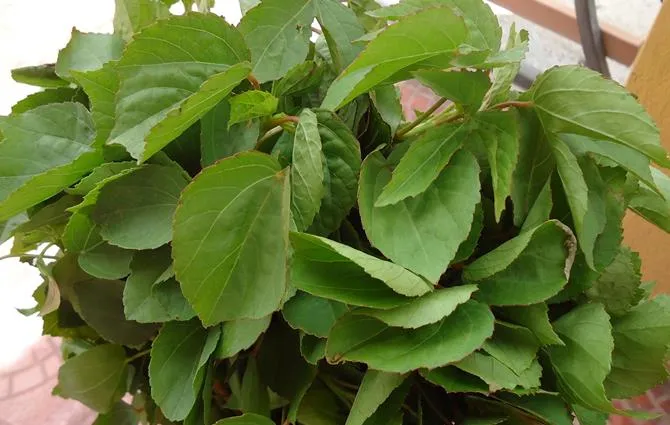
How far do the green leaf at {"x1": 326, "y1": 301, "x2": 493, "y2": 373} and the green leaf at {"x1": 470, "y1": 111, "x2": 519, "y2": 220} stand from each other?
30mm

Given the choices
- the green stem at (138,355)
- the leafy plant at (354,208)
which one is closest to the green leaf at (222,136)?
the leafy plant at (354,208)

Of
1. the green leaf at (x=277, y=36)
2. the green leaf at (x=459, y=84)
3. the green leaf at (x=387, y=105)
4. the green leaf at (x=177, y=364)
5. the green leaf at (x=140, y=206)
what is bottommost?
the green leaf at (x=177, y=364)

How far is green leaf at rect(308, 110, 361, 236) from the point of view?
214 mm

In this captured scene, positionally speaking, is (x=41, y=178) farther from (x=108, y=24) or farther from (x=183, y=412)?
(x=108, y=24)

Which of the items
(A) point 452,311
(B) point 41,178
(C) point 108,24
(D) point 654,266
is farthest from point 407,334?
(C) point 108,24

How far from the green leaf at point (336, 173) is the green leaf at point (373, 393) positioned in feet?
0.15

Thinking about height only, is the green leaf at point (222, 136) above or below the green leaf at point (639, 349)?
above

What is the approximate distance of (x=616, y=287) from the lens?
247mm

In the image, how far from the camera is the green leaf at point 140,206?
0.23 metres

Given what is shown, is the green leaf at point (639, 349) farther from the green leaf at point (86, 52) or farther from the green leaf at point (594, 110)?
the green leaf at point (86, 52)

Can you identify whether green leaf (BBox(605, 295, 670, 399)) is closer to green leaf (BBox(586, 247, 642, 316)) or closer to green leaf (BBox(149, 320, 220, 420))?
green leaf (BBox(586, 247, 642, 316))

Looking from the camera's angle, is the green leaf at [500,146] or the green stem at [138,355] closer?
the green leaf at [500,146]

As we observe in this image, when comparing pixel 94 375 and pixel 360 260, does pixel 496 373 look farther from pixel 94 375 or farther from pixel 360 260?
pixel 94 375

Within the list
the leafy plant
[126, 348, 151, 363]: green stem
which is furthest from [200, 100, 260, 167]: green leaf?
[126, 348, 151, 363]: green stem
